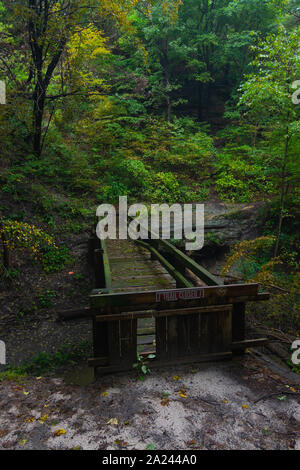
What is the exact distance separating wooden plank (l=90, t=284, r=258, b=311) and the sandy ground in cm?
99

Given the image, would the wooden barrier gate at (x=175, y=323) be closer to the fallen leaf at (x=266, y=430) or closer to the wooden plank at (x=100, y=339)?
the wooden plank at (x=100, y=339)

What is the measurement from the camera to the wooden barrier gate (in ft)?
13.1

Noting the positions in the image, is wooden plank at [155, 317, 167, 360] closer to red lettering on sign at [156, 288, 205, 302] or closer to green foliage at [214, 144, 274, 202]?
red lettering on sign at [156, 288, 205, 302]

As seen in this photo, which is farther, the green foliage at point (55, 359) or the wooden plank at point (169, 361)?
the green foliage at point (55, 359)

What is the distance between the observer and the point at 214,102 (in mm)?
24047

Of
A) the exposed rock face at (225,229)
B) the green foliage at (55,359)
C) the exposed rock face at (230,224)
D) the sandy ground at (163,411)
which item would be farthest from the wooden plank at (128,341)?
the exposed rock face at (230,224)

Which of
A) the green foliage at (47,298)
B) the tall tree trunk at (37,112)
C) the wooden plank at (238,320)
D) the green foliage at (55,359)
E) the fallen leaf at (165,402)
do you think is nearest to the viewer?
the fallen leaf at (165,402)

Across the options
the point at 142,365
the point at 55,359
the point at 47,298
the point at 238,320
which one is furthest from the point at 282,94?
the point at 55,359

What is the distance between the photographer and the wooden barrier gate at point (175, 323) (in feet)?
13.1

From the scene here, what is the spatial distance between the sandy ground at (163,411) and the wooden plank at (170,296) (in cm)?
99

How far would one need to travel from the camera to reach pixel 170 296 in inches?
162

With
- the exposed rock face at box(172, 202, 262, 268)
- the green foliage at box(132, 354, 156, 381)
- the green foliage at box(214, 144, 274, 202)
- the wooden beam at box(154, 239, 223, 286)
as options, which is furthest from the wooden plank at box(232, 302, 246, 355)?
the green foliage at box(214, 144, 274, 202)

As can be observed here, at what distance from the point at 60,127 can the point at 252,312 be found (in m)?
13.5

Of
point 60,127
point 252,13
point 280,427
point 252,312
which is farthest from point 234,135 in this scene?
point 280,427
